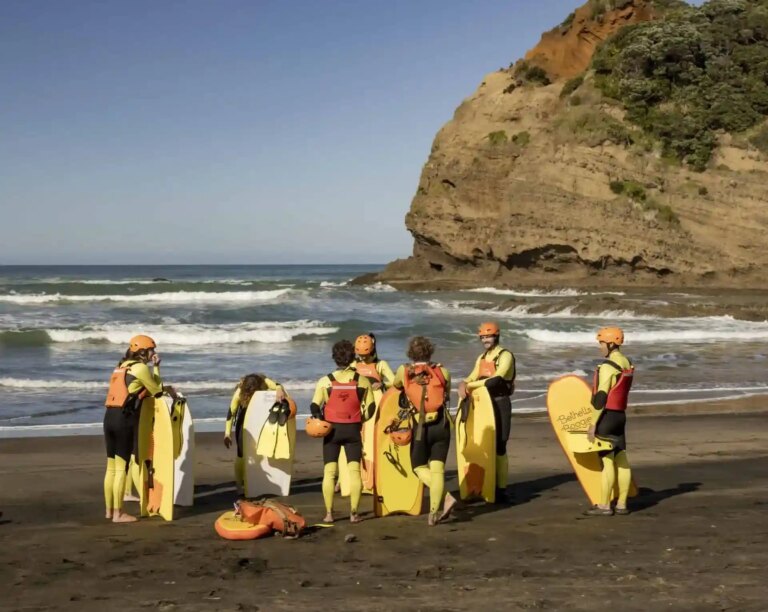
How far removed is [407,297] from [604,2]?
32204 mm

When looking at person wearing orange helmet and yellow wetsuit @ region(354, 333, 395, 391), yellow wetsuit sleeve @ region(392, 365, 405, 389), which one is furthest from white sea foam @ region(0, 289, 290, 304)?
yellow wetsuit sleeve @ region(392, 365, 405, 389)

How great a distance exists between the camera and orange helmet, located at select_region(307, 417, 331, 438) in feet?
23.0

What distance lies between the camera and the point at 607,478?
733 centimetres

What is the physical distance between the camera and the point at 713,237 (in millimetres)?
49125

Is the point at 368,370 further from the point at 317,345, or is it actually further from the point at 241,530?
the point at 317,345

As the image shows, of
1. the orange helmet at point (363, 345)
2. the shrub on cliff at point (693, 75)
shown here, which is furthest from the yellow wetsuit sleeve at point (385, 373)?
the shrub on cliff at point (693, 75)

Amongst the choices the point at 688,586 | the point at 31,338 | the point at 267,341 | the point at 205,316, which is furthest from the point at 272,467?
the point at 205,316

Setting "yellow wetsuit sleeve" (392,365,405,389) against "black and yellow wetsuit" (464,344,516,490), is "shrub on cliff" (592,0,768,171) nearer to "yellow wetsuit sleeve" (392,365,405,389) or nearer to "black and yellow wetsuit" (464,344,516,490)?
"black and yellow wetsuit" (464,344,516,490)

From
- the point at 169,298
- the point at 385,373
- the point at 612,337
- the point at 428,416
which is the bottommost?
the point at 169,298

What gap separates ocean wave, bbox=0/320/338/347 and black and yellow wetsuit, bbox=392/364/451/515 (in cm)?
2125

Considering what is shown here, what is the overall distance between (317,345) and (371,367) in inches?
767

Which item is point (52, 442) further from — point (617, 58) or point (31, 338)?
point (617, 58)

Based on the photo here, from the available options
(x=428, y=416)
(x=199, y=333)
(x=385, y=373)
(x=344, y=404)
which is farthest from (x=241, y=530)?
(x=199, y=333)

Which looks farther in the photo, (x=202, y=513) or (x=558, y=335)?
(x=558, y=335)
